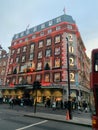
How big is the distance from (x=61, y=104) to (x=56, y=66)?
10.4 metres

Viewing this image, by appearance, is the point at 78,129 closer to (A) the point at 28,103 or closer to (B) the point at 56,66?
(A) the point at 28,103

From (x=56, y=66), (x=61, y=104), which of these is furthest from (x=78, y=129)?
(x=56, y=66)

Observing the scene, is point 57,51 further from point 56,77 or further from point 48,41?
point 56,77

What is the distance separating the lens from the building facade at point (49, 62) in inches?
1628

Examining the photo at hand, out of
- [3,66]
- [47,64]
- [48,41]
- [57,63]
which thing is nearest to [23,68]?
[47,64]

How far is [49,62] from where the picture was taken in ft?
147

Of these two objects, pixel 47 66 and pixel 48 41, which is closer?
pixel 47 66

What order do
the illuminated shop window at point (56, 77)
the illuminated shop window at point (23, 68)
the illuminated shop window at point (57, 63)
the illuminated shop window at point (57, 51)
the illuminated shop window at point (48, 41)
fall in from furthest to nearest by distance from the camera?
the illuminated shop window at point (23, 68), the illuminated shop window at point (48, 41), the illuminated shop window at point (57, 51), the illuminated shop window at point (57, 63), the illuminated shop window at point (56, 77)

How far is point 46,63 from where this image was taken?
4506 cm

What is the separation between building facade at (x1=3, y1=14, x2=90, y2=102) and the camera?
4134cm

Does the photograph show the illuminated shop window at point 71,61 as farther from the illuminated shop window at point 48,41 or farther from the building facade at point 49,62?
the illuminated shop window at point 48,41

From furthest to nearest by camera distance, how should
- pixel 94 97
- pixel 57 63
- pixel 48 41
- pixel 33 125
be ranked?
pixel 48 41 < pixel 57 63 < pixel 33 125 < pixel 94 97

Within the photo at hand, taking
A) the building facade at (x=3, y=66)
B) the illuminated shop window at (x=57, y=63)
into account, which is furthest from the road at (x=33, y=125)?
the building facade at (x=3, y=66)

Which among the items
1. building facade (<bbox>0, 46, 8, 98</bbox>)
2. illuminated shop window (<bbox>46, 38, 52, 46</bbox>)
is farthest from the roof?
building facade (<bbox>0, 46, 8, 98</bbox>)
